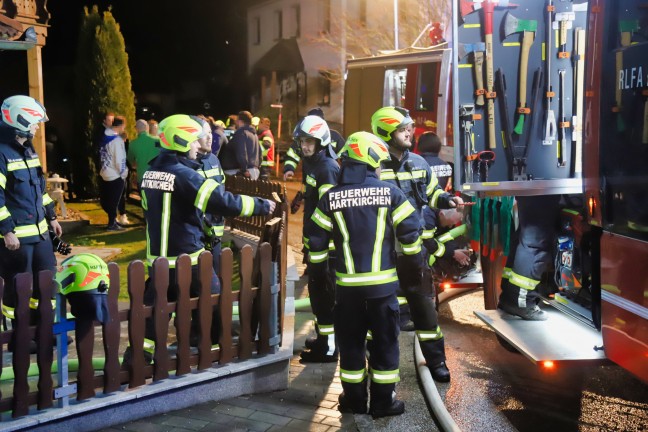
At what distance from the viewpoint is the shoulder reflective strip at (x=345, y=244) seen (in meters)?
5.09

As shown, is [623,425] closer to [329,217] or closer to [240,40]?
[329,217]

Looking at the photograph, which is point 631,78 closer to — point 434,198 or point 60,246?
point 434,198

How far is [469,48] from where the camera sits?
7.00 metres

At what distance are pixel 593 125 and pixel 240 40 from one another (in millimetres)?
33003

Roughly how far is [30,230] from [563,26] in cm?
483

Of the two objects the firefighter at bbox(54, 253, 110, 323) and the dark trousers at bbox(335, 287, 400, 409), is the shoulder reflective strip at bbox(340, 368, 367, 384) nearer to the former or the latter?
the dark trousers at bbox(335, 287, 400, 409)

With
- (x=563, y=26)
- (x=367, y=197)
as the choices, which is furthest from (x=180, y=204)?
(x=563, y=26)

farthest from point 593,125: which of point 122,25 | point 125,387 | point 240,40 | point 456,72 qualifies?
point 240,40

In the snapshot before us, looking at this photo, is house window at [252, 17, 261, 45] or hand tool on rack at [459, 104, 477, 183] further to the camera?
house window at [252, 17, 261, 45]

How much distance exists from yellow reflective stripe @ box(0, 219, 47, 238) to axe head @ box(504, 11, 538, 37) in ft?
13.9

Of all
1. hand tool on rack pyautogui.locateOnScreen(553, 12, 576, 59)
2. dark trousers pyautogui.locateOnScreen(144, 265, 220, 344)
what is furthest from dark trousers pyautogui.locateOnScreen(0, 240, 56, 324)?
hand tool on rack pyautogui.locateOnScreen(553, 12, 576, 59)

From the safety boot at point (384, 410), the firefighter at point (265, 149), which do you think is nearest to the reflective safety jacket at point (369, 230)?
the safety boot at point (384, 410)

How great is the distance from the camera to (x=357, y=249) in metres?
5.07

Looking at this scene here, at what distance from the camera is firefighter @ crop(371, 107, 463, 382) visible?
230 inches
